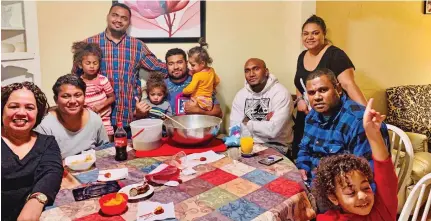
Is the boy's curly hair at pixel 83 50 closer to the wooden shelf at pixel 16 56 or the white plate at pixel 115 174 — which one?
the wooden shelf at pixel 16 56

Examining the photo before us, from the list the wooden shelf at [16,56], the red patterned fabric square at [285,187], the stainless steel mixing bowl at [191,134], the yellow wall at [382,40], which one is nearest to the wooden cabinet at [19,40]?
the wooden shelf at [16,56]

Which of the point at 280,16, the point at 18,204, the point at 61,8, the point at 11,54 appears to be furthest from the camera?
the point at 280,16

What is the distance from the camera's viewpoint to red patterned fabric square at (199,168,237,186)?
153cm

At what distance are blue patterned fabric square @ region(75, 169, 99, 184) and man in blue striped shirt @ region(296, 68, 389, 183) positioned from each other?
100 cm

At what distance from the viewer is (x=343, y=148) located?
172cm

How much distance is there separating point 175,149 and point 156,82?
30.5 inches

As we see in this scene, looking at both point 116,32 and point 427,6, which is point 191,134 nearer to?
point 116,32

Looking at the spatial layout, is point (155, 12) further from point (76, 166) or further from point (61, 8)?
point (76, 166)

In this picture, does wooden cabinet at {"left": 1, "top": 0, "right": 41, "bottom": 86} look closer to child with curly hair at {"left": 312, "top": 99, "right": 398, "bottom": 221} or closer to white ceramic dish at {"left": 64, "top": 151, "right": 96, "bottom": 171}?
white ceramic dish at {"left": 64, "top": 151, "right": 96, "bottom": 171}

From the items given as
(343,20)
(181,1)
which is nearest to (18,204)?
(181,1)

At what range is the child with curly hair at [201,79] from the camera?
8.46 feet

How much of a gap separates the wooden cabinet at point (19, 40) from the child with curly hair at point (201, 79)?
3.72 feet

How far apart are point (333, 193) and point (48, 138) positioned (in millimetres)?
1233

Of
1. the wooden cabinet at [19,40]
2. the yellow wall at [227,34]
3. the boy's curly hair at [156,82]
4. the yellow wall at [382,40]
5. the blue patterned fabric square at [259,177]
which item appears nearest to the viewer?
the blue patterned fabric square at [259,177]
